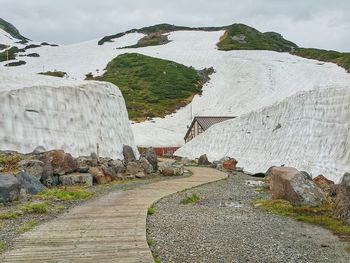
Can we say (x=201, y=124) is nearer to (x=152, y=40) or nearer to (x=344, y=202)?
(x=344, y=202)

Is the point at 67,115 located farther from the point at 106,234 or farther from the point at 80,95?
the point at 106,234

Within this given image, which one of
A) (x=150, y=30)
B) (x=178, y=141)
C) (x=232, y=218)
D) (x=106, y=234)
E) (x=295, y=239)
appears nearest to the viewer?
(x=106, y=234)

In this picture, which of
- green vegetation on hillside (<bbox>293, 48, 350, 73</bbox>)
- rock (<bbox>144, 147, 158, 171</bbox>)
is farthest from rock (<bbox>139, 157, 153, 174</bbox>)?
green vegetation on hillside (<bbox>293, 48, 350, 73</bbox>)

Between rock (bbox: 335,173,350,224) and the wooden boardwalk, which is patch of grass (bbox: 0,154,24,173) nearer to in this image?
the wooden boardwalk

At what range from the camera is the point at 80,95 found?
37.7 meters

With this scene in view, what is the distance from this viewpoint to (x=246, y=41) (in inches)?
6043

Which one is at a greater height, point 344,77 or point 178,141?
point 344,77

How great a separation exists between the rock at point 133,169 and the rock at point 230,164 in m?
11.5

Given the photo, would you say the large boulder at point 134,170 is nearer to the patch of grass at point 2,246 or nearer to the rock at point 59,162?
the rock at point 59,162

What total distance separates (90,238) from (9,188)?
7919 millimetres

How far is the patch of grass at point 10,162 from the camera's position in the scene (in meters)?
23.3

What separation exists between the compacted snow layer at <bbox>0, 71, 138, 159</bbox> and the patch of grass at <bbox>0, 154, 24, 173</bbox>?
7.65 feet

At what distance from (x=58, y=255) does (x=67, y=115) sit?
87.5 ft

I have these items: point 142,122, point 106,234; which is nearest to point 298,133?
point 106,234
